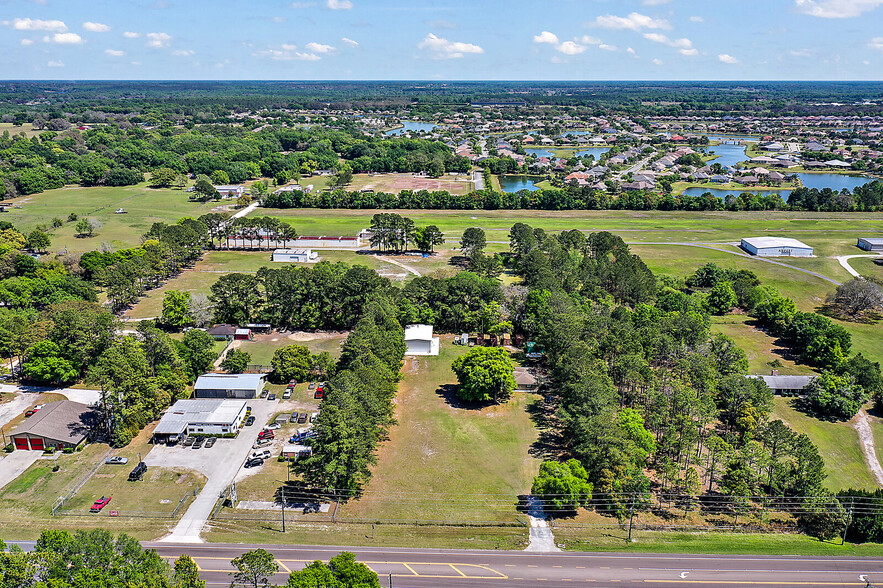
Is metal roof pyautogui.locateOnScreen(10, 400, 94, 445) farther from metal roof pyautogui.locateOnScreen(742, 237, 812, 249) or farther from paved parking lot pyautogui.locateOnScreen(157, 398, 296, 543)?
metal roof pyautogui.locateOnScreen(742, 237, 812, 249)

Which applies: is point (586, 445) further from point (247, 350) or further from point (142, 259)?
point (142, 259)

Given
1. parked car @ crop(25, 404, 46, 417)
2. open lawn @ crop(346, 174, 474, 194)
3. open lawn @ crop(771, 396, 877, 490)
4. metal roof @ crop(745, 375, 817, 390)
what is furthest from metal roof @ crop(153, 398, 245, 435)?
open lawn @ crop(346, 174, 474, 194)

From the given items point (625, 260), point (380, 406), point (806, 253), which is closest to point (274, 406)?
point (380, 406)

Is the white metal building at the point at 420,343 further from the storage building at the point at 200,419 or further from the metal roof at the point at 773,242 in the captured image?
the metal roof at the point at 773,242

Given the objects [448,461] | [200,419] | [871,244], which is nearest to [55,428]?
[200,419]

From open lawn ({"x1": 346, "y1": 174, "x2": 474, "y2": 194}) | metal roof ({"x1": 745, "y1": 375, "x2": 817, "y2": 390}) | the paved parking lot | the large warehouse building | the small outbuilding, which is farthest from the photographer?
open lawn ({"x1": 346, "y1": 174, "x2": 474, "y2": 194})

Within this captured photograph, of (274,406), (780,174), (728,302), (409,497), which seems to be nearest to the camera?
(409,497)
